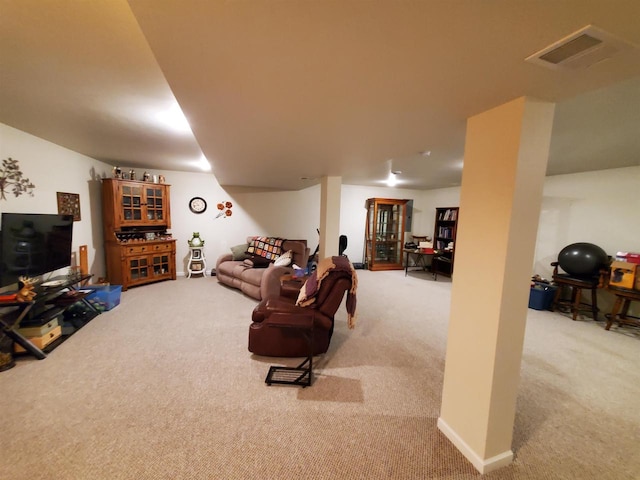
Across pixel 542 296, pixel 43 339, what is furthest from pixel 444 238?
pixel 43 339

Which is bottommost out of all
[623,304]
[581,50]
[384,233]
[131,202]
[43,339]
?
[43,339]

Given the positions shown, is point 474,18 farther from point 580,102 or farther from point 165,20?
point 580,102

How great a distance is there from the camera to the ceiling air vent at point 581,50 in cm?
77

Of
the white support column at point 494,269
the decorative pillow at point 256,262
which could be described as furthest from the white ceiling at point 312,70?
the decorative pillow at point 256,262

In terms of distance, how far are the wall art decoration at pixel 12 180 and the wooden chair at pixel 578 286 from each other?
7.20m

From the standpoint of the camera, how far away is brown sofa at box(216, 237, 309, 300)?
365 cm

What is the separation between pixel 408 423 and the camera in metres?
1.68

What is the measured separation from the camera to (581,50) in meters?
0.85

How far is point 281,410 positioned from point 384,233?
5.48 metres

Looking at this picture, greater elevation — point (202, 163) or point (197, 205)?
point (202, 163)

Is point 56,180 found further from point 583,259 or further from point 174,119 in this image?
point 583,259

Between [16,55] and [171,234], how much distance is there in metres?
4.16

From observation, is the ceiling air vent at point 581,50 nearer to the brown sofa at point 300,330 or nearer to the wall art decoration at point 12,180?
the brown sofa at point 300,330

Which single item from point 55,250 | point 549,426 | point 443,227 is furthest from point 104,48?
point 443,227
